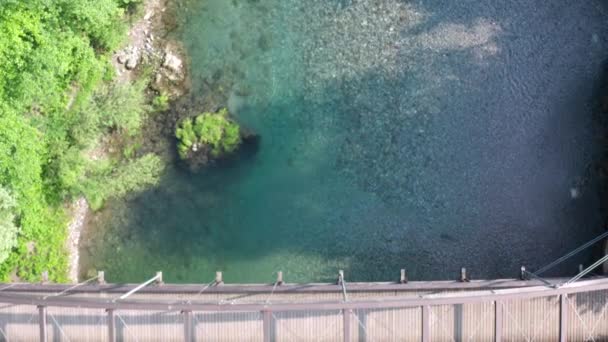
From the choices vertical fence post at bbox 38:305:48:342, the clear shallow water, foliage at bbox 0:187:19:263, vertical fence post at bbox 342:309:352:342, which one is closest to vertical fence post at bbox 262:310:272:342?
vertical fence post at bbox 342:309:352:342

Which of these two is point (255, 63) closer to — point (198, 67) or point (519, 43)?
point (198, 67)

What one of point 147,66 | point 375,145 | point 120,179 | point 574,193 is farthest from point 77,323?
point 574,193

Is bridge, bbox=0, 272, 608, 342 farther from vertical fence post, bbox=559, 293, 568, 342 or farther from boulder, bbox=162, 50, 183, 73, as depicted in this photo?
boulder, bbox=162, 50, 183, 73

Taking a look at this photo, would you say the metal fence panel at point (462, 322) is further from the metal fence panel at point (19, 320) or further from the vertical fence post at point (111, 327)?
the metal fence panel at point (19, 320)

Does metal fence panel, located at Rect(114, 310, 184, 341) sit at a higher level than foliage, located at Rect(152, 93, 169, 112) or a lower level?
lower

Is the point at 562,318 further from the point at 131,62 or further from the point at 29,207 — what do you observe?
the point at 29,207
